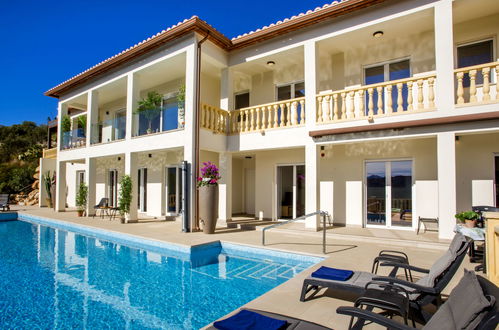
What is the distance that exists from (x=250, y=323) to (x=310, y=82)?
8.79 metres

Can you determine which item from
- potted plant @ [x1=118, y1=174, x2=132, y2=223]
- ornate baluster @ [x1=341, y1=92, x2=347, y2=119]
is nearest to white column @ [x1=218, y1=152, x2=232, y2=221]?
potted plant @ [x1=118, y1=174, x2=132, y2=223]

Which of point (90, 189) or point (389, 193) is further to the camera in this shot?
point (90, 189)

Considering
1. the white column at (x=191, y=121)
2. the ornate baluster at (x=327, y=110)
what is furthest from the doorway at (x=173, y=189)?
the ornate baluster at (x=327, y=110)

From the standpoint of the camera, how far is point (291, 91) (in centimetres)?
1231

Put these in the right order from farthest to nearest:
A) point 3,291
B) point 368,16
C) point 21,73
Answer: point 21,73 < point 368,16 < point 3,291

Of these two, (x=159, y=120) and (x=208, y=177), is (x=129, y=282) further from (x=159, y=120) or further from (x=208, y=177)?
(x=159, y=120)

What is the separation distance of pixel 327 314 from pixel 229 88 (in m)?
9.89

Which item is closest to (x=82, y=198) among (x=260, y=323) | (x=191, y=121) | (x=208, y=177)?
(x=191, y=121)

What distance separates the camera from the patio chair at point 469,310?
1.64 meters

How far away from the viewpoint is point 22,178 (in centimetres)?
2458

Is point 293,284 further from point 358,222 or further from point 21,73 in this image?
point 21,73

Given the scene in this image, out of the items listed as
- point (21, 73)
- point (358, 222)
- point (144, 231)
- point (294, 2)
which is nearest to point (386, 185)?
point (358, 222)

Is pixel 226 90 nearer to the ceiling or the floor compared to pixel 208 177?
nearer to the ceiling

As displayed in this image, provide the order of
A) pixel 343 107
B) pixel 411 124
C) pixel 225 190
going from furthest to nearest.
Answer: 1. pixel 225 190
2. pixel 343 107
3. pixel 411 124
